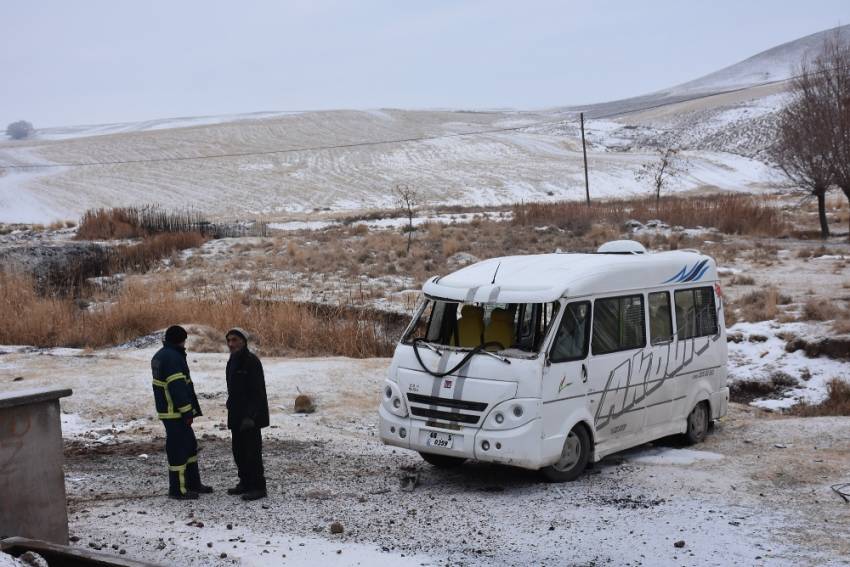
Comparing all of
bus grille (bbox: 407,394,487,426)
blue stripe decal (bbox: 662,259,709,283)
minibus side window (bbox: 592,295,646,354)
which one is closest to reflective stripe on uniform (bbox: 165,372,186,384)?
bus grille (bbox: 407,394,487,426)

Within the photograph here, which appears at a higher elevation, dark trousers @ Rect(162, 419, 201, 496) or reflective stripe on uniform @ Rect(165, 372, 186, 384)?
reflective stripe on uniform @ Rect(165, 372, 186, 384)

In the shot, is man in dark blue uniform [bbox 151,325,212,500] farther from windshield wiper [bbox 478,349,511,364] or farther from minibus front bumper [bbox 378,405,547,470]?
windshield wiper [bbox 478,349,511,364]

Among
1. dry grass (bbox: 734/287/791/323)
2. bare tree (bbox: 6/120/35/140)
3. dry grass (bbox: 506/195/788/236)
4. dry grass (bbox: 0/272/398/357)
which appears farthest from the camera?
bare tree (bbox: 6/120/35/140)

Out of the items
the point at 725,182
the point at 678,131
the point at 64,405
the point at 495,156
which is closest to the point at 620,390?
the point at 64,405

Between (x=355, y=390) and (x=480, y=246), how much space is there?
22010mm

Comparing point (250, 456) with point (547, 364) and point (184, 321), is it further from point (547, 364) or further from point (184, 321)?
point (184, 321)

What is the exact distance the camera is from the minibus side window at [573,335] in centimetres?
952

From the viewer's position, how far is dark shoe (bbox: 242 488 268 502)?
8.99 m

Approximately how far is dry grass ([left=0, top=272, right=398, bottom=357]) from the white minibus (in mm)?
8953

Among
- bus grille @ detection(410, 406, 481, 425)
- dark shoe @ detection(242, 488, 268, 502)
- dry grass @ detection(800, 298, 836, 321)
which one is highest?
bus grille @ detection(410, 406, 481, 425)

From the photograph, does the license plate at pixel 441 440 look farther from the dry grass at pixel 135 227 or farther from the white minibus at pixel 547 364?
the dry grass at pixel 135 227

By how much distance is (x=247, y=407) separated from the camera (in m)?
8.92

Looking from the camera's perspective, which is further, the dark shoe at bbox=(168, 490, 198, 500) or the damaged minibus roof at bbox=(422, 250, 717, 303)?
the damaged minibus roof at bbox=(422, 250, 717, 303)

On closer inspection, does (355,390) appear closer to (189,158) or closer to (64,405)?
(64,405)
